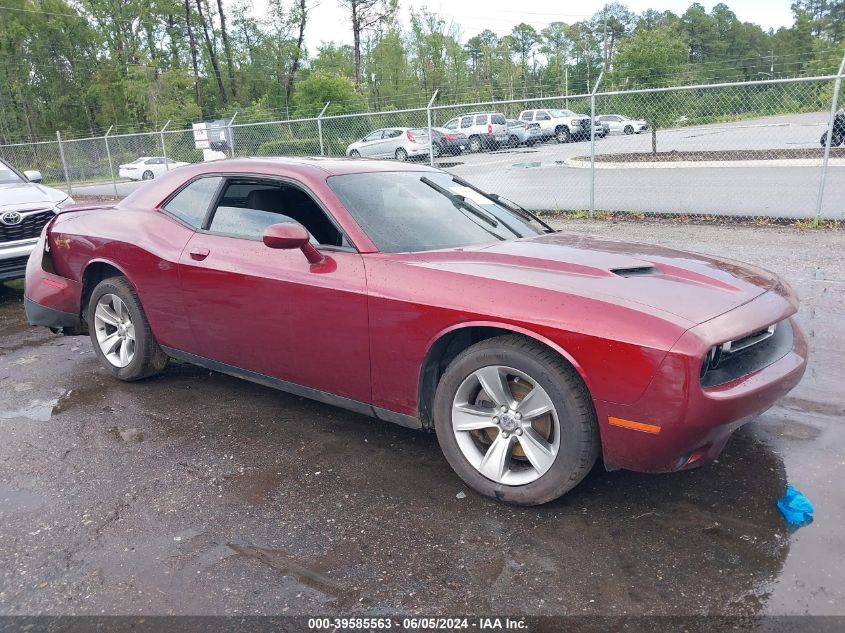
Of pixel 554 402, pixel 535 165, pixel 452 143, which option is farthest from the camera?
pixel 452 143

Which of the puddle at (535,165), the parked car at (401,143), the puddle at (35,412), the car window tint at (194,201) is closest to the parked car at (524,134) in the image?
the parked car at (401,143)

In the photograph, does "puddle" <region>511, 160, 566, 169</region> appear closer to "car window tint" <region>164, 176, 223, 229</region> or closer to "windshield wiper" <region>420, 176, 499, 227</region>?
"windshield wiper" <region>420, 176, 499, 227</region>

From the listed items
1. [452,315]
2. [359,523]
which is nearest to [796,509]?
[452,315]

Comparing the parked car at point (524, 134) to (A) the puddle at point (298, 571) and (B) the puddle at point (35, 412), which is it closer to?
(B) the puddle at point (35, 412)

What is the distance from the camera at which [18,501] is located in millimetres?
3115

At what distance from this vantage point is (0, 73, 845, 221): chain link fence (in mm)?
10977

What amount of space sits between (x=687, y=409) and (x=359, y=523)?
4.60 ft

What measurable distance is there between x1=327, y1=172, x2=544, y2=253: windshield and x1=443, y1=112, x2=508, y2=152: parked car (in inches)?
873

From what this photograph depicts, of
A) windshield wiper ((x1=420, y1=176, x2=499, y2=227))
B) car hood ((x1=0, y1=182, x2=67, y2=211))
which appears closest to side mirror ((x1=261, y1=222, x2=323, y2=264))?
windshield wiper ((x1=420, y1=176, x2=499, y2=227))

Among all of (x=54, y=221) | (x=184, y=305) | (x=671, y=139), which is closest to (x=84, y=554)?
(x=184, y=305)

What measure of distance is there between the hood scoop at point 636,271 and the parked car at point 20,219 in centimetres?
667

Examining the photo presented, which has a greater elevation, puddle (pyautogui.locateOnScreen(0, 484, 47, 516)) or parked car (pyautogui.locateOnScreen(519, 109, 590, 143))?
parked car (pyautogui.locateOnScreen(519, 109, 590, 143))

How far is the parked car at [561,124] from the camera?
2387cm

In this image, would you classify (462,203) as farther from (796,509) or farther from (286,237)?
(796,509)
